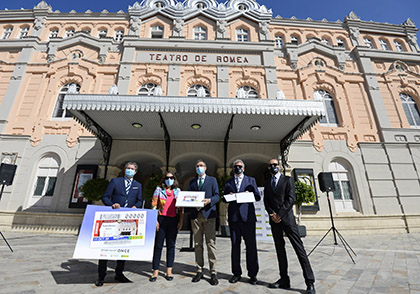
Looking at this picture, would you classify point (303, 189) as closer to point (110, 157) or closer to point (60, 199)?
point (110, 157)

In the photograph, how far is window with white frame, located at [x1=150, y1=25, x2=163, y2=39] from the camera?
14094mm

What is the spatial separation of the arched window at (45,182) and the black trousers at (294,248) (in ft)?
35.6

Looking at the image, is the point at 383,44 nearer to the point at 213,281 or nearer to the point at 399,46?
the point at 399,46

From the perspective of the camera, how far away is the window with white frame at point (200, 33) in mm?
14023

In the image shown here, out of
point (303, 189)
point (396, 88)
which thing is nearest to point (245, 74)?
point (303, 189)

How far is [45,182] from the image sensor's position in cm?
992

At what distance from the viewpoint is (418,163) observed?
10742mm

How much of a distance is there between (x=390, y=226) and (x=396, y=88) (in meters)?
8.75

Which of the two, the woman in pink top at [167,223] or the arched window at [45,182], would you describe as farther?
the arched window at [45,182]

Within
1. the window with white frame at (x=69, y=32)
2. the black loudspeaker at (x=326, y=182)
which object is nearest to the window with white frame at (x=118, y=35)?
the window with white frame at (x=69, y=32)

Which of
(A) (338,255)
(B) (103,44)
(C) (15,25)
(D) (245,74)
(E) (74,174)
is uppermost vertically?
(C) (15,25)

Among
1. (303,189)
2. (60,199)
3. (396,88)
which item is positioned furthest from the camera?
(396,88)

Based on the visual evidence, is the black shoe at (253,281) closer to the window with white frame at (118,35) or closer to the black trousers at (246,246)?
the black trousers at (246,246)

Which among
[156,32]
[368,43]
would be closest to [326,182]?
[368,43]
